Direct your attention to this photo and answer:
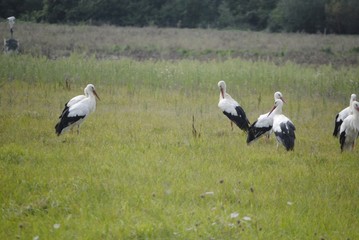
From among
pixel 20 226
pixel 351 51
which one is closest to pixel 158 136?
pixel 20 226

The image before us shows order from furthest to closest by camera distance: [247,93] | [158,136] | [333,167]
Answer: [247,93] → [158,136] → [333,167]

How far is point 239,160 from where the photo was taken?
30.6 feet

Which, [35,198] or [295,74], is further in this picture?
[295,74]

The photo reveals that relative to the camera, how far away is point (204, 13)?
56656 mm

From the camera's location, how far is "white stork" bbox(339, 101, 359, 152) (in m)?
10.3

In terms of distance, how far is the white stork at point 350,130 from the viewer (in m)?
10.3

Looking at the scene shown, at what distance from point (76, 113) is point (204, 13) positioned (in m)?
47.3

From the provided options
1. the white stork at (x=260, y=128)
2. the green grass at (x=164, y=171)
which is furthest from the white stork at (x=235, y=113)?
the white stork at (x=260, y=128)

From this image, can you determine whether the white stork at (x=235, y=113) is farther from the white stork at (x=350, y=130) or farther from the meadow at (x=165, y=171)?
the white stork at (x=350, y=130)

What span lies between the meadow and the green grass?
0.02m

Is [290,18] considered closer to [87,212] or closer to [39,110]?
[39,110]

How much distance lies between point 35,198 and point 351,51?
27413 millimetres

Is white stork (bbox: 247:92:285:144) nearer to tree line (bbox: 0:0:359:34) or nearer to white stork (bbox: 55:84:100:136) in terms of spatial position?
white stork (bbox: 55:84:100:136)

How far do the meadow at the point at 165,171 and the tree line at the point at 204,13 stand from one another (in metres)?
34.7
